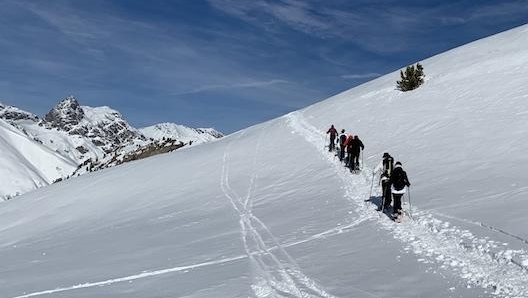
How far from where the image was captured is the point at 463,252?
34.9ft

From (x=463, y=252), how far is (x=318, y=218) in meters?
5.92

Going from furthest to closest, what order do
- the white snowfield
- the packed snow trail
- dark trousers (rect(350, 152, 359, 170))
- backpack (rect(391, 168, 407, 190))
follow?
dark trousers (rect(350, 152, 359, 170)) < backpack (rect(391, 168, 407, 190)) < the white snowfield < the packed snow trail

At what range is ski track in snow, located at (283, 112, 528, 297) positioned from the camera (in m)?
8.83

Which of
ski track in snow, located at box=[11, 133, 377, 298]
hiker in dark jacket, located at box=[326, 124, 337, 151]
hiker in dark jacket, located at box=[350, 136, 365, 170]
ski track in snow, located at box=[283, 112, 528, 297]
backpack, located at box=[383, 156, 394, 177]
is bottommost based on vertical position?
ski track in snow, located at box=[11, 133, 377, 298]

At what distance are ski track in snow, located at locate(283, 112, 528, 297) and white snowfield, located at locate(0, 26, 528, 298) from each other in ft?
0.14

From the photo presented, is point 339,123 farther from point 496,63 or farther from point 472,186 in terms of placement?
point 472,186

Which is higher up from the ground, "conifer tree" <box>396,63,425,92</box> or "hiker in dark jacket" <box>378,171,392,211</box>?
"conifer tree" <box>396,63,425,92</box>

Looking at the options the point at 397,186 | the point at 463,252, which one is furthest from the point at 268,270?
the point at 397,186

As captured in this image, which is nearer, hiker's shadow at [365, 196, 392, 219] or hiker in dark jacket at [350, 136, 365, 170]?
hiker's shadow at [365, 196, 392, 219]

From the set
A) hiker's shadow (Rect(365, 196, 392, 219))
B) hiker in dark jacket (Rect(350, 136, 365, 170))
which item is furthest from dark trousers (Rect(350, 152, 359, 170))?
hiker's shadow (Rect(365, 196, 392, 219))

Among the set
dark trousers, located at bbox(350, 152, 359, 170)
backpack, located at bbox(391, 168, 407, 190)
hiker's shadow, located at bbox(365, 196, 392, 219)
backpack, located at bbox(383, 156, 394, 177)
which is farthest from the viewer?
dark trousers, located at bbox(350, 152, 359, 170)

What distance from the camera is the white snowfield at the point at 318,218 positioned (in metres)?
10.2

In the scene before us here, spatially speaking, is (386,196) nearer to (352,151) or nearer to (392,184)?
(392,184)

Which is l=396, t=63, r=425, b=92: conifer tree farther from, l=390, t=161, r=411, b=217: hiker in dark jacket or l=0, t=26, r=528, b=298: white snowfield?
l=390, t=161, r=411, b=217: hiker in dark jacket
